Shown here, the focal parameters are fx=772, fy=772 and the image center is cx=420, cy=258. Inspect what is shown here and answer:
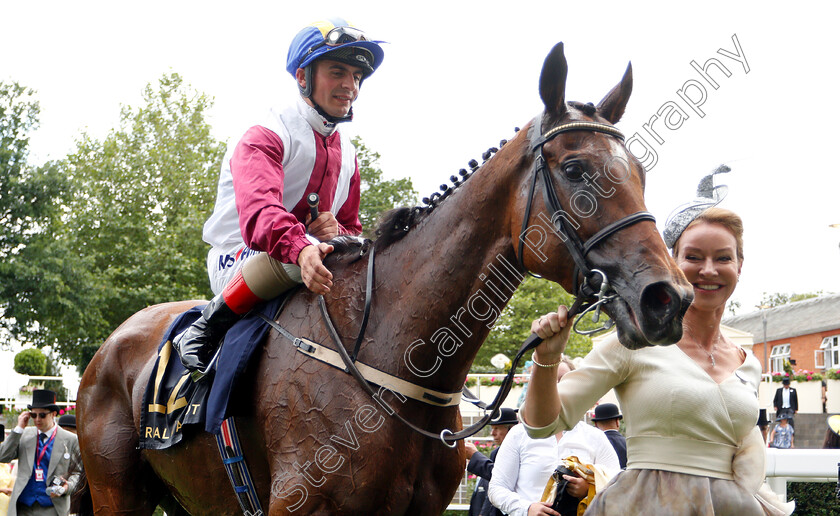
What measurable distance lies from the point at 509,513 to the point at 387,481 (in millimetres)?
2666

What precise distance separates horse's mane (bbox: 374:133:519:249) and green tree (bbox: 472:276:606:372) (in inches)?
1338

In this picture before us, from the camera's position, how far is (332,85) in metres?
3.53

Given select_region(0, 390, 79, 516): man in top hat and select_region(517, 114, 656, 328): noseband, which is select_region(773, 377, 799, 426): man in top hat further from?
select_region(517, 114, 656, 328): noseband

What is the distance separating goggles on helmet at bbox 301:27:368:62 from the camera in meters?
3.42

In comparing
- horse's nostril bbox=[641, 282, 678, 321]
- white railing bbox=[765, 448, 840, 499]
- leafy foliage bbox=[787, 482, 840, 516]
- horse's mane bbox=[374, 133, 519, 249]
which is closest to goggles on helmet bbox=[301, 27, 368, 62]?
horse's mane bbox=[374, 133, 519, 249]

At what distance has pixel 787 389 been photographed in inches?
715

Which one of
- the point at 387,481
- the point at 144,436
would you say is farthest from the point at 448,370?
the point at 144,436

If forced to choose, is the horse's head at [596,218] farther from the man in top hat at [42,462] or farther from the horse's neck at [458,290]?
the man in top hat at [42,462]

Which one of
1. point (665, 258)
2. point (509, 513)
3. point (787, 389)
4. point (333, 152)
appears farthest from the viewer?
point (787, 389)

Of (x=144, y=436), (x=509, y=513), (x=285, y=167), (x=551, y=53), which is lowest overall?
(x=509, y=513)

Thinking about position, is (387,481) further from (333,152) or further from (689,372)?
(333,152)

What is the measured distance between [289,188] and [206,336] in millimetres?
775

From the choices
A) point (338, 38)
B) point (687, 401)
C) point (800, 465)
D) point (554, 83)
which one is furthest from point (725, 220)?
point (800, 465)

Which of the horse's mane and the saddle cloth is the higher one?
the horse's mane
